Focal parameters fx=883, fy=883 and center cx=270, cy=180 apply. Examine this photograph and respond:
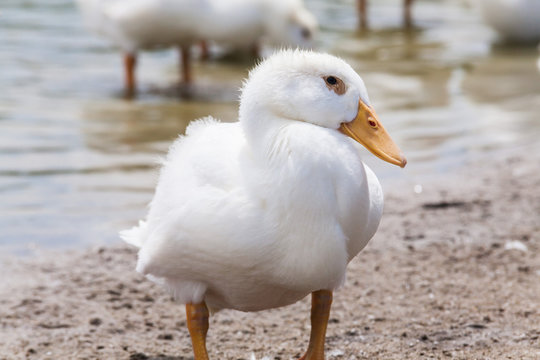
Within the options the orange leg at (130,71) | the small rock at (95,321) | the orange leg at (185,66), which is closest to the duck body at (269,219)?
the small rock at (95,321)

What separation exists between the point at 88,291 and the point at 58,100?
4.77 meters

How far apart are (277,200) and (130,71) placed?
702 centimetres

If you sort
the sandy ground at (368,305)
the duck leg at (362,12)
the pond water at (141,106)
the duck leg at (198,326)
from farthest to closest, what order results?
the duck leg at (362,12) → the pond water at (141,106) → the sandy ground at (368,305) → the duck leg at (198,326)

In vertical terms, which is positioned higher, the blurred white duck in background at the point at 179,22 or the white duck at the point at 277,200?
the white duck at the point at 277,200

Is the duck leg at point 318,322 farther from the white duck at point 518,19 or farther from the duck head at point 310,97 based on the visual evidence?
the white duck at point 518,19

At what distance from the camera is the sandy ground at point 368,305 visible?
13.5 ft

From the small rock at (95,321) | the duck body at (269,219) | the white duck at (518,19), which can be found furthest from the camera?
the white duck at (518,19)

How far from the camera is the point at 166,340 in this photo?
431 cm

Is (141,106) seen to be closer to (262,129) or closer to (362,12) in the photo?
(362,12)

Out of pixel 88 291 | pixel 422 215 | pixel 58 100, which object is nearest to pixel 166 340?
pixel 88 291

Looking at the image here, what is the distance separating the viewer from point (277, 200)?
3.12 m

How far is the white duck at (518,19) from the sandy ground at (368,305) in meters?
6.49

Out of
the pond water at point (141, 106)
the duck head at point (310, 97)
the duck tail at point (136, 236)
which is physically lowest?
the pond water at point (141, 106)

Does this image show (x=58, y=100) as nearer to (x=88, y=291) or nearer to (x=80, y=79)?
(x=80, y=79)
